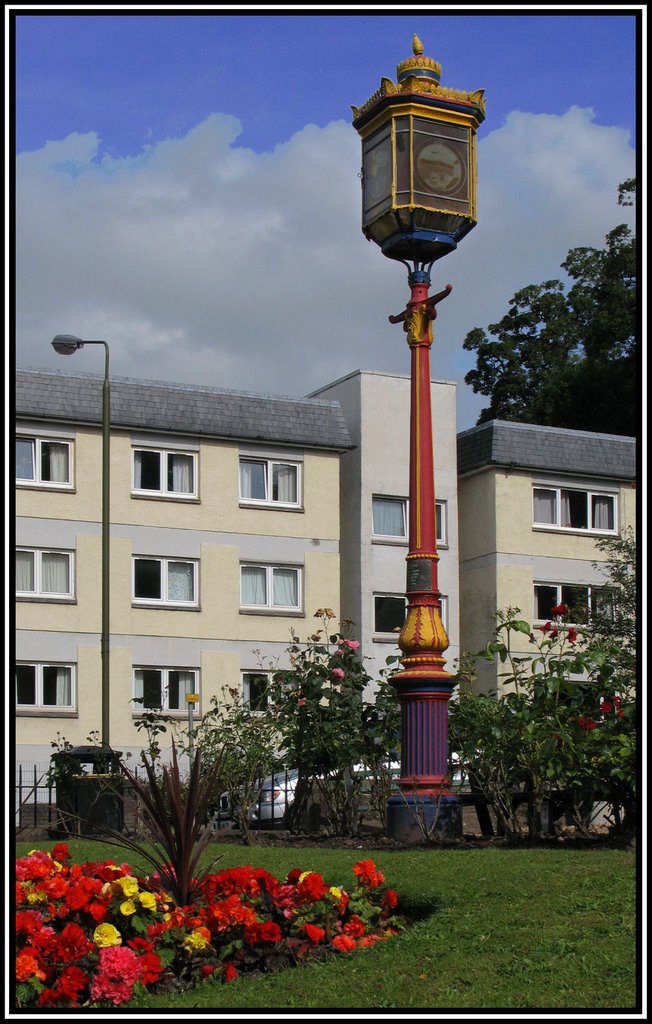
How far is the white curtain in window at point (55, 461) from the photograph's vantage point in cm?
3503

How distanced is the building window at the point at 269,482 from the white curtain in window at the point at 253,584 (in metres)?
1.75

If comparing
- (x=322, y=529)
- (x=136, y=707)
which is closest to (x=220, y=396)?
(x=322, y=529)

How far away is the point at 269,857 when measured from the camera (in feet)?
41.6

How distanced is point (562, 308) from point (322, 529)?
1981cm

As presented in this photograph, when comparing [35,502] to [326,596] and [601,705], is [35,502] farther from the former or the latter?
[601,705]

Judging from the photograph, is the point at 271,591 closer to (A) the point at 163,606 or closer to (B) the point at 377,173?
(A) the point at 163,606

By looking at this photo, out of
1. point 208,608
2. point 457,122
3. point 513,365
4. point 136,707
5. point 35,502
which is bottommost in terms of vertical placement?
point 136,707

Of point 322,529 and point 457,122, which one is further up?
point 457,122

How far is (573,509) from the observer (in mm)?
41375

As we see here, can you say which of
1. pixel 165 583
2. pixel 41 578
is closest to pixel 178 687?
pixel 165 583

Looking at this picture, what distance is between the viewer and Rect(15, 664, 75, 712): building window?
33969mm

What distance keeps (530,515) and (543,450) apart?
75.3 inches

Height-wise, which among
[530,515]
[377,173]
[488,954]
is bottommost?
[488,954]

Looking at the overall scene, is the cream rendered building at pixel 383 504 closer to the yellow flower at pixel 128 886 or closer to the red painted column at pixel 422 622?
the red painted column at pixel 422 622
